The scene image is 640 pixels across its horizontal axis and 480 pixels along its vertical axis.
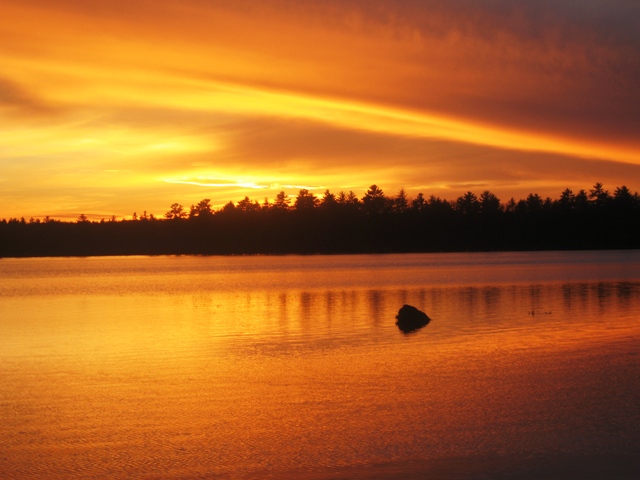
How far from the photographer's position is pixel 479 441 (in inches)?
338

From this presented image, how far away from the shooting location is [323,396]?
11.1 m

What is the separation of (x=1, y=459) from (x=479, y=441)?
5.50 metres

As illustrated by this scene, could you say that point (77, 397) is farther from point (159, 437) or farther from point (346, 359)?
point (346, 359)

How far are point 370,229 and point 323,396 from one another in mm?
113961

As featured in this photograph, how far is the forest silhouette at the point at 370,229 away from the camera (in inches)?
4537

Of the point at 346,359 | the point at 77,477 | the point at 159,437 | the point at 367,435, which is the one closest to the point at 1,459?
the point at 77,477

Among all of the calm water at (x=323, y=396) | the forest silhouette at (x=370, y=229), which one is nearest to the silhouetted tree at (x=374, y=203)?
the forest silhouette at (x=370, y=229)

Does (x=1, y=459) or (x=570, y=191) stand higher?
(x=570, y=191)

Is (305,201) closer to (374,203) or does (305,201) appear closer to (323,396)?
(374,203)

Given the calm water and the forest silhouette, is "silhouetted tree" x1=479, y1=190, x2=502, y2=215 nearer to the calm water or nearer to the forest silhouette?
the forest silhouette

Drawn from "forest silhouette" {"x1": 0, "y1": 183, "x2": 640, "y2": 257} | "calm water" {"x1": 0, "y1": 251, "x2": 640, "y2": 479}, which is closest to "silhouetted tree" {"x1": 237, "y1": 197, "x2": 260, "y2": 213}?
"forest silhouette" {"x1": 0, "y1": 183, "x2": 640, "y2": 257}

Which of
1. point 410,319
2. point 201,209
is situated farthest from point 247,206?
point 410,319

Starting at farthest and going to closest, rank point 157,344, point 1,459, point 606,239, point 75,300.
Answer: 1. point 606,239
2. point 75,300
3. point 157,344
4. point 1,459

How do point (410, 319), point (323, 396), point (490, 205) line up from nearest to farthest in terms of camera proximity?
point (323, 396)
point (410, 319)
point (490, 205)
